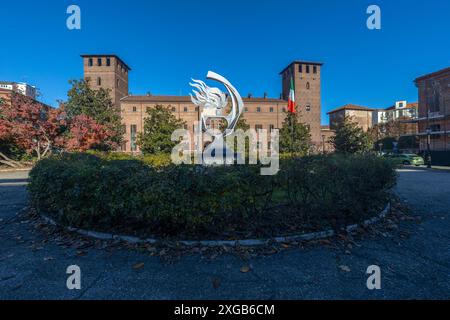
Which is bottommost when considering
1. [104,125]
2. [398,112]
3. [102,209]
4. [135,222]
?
[135,222]

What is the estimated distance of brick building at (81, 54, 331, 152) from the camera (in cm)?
4556

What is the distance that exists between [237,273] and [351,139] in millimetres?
18178

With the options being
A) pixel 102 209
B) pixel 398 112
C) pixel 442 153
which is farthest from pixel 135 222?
pixel 398 112

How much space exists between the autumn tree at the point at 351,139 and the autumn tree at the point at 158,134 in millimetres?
13814

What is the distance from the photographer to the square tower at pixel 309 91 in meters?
48.7

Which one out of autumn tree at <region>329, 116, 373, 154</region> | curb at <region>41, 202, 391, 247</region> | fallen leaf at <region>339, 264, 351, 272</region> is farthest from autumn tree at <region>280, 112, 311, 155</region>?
fallen leaf at <region>339, 264, 351, 272</region>

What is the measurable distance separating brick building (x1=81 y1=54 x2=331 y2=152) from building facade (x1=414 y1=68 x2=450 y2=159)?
16815mm

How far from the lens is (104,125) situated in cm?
2066

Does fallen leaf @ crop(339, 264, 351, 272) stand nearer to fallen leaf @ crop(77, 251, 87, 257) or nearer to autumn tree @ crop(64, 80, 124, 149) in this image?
fallen leaf @ crop(77, 251, 87, 257)

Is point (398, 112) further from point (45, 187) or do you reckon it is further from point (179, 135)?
point (45, 187)

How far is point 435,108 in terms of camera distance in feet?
112

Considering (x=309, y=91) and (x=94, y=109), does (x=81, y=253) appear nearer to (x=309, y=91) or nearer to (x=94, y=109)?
(x=94, y=109)

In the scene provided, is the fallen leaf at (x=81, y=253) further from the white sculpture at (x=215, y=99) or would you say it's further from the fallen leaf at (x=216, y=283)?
the white sculpture at (x=215, y=99)
